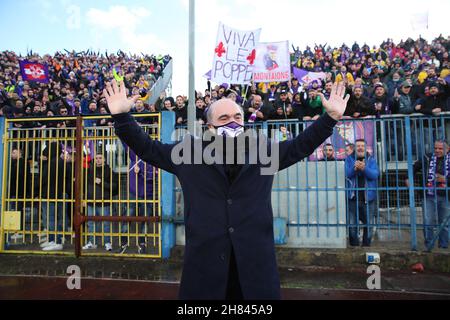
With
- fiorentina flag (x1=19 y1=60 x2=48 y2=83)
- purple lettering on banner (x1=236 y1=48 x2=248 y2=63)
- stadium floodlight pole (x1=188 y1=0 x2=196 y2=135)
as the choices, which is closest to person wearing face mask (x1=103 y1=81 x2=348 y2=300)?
stadium floodlight pole (x1=188 y1=0 x2=196 y2=135)

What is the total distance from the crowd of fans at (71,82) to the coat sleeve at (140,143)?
6210 mm

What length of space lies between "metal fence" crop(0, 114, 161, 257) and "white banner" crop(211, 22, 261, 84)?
1.72 meters

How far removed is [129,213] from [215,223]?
462 cm

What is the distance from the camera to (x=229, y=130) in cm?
253

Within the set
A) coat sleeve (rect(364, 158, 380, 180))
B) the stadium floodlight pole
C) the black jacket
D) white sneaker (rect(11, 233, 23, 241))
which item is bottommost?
white sneaker (rect(11, 233, 23, 241))

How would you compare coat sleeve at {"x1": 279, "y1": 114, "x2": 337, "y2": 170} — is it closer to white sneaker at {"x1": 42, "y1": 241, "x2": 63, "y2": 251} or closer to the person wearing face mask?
the person wearing face mask

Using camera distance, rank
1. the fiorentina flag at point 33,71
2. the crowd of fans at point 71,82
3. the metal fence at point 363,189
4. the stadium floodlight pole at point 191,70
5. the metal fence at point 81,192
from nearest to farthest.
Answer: the metal fence at point 363,189
the stadium floodlight pole at point 191,70
the metal fence at point 81,192
the crowd of fans at point 71,82
the fiorentina flag at point 33,71

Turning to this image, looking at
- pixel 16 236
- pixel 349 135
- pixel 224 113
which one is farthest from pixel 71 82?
pixel 224 113

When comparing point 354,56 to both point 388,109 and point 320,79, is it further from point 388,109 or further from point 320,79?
point 388,109

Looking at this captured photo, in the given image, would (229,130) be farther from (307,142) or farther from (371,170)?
(371,170)

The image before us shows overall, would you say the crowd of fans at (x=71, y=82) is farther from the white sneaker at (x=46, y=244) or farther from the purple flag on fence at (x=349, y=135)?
the purple flag on fence at (x=349, y=135)

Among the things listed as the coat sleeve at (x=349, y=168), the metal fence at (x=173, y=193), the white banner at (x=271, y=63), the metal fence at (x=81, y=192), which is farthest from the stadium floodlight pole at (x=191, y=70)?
the coat sleeve at (x=349, y=168)

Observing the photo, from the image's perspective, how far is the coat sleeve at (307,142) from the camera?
8.29ft

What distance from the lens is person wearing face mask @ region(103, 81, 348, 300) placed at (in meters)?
2.26
